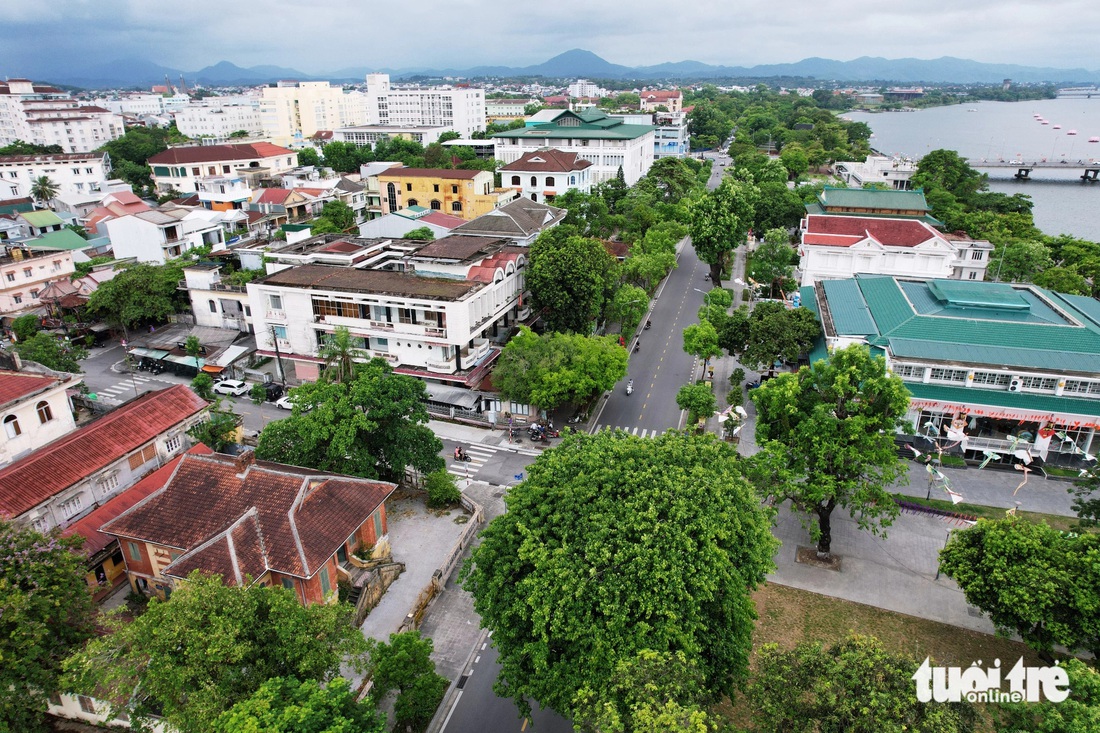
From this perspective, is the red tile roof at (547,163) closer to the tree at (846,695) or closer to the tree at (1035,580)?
the tree at (1035,580)

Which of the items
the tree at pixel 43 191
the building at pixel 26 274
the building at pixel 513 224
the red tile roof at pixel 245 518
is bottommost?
the red tile roof at pixel 245 518

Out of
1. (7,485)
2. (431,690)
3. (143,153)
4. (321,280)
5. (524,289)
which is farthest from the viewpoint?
(143,153)

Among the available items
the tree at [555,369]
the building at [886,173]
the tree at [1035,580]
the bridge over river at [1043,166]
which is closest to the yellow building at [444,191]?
the tree at [555,369]

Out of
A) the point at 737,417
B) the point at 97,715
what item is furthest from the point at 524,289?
the point at 97,715

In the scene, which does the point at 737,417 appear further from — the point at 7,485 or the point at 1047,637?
the point at 7,485

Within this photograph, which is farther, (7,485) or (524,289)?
(524,289)

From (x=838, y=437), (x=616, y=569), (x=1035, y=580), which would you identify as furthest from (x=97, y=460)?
(x=1035, y=580)

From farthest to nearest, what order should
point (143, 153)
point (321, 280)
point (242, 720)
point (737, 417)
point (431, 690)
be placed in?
point (143, 153)
point (321, 280)
point (737, 417)
point (431, 690)
point (242, 720)
